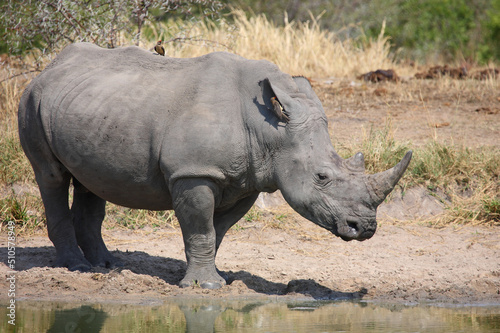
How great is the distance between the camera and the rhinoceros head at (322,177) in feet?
16.4

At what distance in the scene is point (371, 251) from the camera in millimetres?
6945

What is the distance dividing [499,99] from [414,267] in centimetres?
557

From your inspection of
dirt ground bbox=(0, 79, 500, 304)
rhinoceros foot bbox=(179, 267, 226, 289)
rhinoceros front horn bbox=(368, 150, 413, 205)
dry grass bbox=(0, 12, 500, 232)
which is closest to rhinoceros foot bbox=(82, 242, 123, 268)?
dirt ground bbox=(0, 79, 500, 304)

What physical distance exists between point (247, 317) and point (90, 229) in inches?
76.8

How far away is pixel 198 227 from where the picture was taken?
5.41 m

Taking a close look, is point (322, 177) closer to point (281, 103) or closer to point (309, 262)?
point (281, 103)

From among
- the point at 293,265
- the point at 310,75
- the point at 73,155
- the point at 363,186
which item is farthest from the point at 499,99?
the point at 73,155

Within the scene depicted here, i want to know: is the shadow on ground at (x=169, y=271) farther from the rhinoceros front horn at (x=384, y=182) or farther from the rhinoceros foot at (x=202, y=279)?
the rhinoceros front horn at (x=384, y=182)

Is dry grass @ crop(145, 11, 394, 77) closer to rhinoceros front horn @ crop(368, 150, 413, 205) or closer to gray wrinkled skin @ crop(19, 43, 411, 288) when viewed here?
gray wrinkled skin @ crop(19, 43, 411, 288)

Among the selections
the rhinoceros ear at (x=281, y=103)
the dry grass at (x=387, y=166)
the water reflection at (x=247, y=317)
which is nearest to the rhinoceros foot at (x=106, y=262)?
the water reflection at (x=247, y=317)

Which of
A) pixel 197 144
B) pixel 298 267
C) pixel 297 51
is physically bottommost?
pixel 298 267

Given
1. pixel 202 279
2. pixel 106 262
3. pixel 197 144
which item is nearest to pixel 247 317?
pixel 202 279

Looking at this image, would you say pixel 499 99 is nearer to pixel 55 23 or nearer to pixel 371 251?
pixel 371 251

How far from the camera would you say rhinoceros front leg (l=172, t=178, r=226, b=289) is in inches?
207
